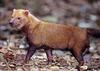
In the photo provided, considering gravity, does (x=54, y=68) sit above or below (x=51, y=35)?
below

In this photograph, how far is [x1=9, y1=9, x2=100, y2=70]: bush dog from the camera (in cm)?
948

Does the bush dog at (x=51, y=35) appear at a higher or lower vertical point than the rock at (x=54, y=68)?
higher

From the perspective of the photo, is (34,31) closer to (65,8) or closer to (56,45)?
(56,45)

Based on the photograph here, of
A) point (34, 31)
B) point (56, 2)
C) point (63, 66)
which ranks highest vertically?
point (34, 31)

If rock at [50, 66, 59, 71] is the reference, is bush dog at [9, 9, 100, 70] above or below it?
above

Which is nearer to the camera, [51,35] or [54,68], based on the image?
[51,35]

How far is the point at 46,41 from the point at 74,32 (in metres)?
0.51

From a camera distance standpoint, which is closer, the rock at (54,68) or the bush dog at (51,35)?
the bush dog at (51,35)

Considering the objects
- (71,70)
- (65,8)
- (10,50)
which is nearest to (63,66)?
(71,70)

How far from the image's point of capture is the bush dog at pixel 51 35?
31.1ft

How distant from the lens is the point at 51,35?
31.5 feet

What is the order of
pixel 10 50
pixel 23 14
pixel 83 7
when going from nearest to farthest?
pixel 23 14, pixel 10 50, pixel 83 7

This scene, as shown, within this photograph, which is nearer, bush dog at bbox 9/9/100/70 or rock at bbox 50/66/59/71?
bush dog at bbox 9/9/100/70

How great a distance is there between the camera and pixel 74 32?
9.56m
